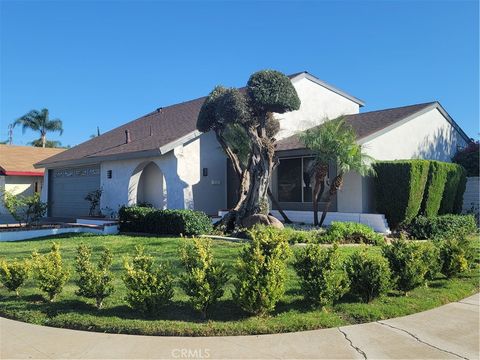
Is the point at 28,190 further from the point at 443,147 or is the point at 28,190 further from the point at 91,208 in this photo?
the point at 443,147

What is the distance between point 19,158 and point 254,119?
2021cm

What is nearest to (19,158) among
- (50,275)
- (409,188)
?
(409,188)

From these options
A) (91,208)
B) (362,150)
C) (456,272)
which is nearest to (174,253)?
(456,272)

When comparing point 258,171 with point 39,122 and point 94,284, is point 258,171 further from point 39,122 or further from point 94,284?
point 39,122

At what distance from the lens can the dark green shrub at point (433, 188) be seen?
48.6 feet

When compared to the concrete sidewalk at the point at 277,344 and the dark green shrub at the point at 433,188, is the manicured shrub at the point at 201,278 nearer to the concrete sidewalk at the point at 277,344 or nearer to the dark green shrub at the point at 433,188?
the concrete sidewalk at the point at 277,344

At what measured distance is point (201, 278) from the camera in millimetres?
5781

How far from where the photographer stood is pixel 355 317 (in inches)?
228

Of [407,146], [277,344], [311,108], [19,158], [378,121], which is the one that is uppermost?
[311,108]

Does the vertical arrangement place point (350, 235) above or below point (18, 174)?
below

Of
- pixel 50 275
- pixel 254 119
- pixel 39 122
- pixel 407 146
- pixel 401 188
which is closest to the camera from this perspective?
pixel 50 275

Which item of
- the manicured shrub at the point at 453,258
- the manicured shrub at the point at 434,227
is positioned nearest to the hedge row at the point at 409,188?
the manicured shrub at the point at 434,227

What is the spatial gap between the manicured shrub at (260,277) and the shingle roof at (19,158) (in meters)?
23.8

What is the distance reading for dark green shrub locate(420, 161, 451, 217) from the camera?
14812 mm
